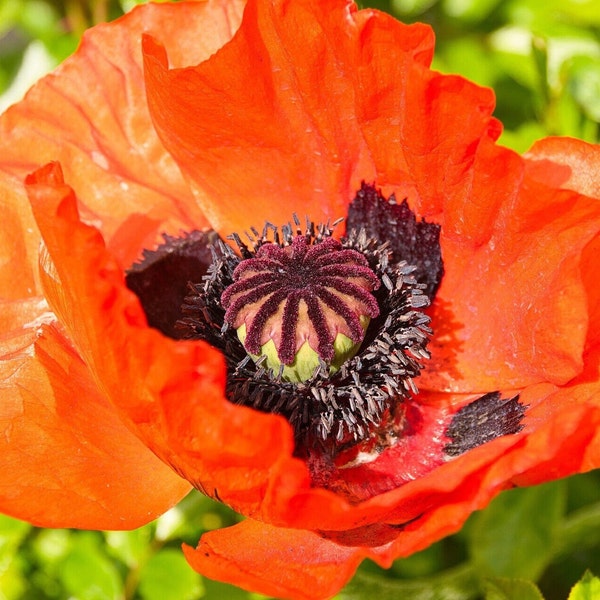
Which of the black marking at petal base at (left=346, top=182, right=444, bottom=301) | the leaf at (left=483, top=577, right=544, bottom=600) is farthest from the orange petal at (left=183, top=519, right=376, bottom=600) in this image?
the black marking at petal base at (left=346, top=182, right=444, bottom=301)

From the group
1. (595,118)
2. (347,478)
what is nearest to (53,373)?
(347,478)

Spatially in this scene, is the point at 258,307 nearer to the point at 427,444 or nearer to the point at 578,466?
the point at 427,444

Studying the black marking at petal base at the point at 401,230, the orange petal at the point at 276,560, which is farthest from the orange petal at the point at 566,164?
the orange petal at the point at 276,560

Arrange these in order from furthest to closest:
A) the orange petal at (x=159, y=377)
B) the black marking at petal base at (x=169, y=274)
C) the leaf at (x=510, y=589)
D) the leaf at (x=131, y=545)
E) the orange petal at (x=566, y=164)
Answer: the leaf at (x=131, y=545)
the black marking at petal base at (x=169, y=274)
the orange petal at (x=566, y=164)
the leaf at (x=510, y=589)
the orange petal at (x=159, y=377)

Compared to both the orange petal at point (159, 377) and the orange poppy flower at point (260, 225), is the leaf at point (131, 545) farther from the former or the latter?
the orange petal at point (159, 377)

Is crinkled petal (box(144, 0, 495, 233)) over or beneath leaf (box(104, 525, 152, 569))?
over

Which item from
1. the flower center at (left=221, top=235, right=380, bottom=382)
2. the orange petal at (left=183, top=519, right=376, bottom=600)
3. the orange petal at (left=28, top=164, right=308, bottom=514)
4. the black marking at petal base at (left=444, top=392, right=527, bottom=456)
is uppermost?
the orange petal at (left=28, top=164, right=308, bottom=514)

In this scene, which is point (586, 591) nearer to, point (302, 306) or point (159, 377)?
point (302, 306)

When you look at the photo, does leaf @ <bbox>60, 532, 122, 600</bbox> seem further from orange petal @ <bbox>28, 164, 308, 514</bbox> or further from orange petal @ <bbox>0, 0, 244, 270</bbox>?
orange petal @ <bbox>28, 164, 308, 514</bbox>
